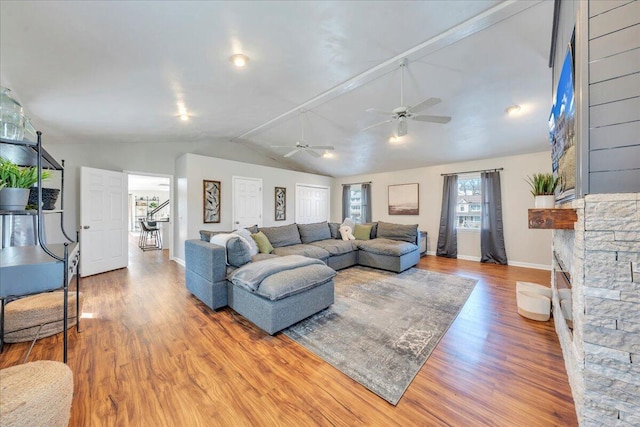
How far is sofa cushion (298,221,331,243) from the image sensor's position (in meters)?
4.98

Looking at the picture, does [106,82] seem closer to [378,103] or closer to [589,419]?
[378,103]

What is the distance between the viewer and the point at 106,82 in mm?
2557

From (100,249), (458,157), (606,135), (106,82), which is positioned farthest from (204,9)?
(458,157)

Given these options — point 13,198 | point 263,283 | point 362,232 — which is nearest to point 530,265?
point 362,232

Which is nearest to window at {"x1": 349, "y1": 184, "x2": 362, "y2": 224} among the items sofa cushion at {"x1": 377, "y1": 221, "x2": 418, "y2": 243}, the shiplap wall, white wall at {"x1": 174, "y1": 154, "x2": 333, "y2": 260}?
white wall at {"x1": 174, "y1": 154, "x2": 333, "y2": 260}

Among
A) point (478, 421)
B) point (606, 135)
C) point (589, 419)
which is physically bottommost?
point (478, 421)

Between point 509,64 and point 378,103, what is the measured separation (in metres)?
1.60

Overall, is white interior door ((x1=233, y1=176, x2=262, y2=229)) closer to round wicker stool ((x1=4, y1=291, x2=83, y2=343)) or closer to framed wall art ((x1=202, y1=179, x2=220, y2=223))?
framed wall art ((x1=202, y1=179, x2=220, y2=223))

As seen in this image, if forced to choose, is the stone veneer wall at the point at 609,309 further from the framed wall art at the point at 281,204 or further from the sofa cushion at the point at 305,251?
the framed wall art at the point at 281,204

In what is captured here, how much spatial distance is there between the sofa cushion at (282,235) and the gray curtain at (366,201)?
3.26 meters

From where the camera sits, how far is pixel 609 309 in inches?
44.9

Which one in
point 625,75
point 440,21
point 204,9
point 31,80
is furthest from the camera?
point 31,80

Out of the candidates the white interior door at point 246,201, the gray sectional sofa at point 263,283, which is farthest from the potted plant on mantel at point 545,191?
the white interior door at point 246,201

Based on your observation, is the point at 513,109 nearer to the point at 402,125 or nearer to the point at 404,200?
the point at 402,125
